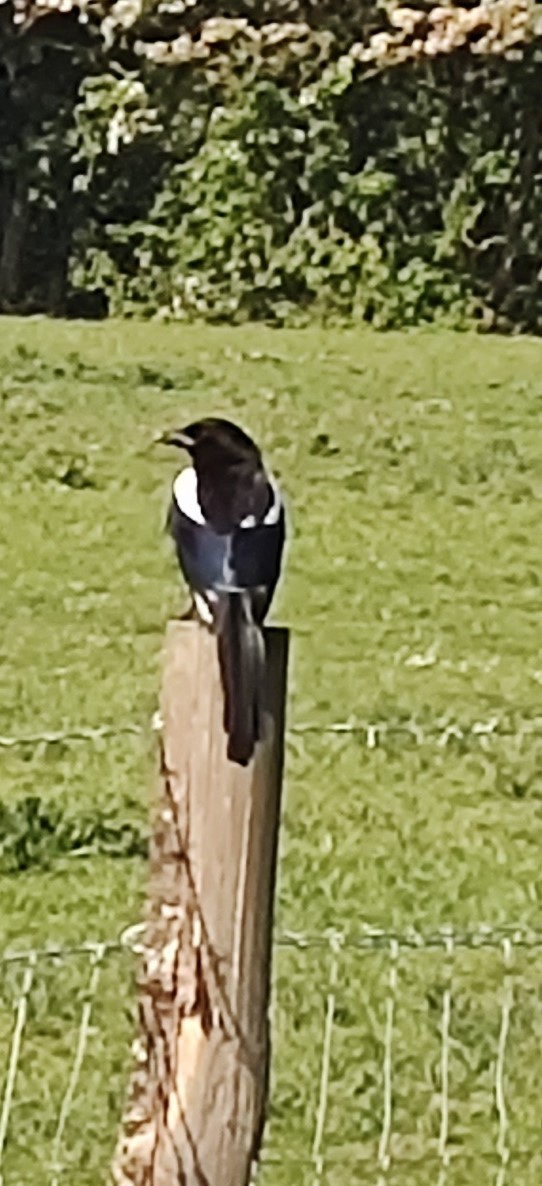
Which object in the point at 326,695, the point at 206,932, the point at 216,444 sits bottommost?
the point at 326,695

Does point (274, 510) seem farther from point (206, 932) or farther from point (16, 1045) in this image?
point (16, 1045)

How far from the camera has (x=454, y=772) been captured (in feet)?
24.4

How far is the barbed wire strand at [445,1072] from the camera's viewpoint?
17.6 ft

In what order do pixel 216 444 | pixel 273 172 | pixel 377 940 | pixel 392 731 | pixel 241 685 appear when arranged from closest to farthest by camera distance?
pixel 241 685, pixel 216 444, pixel 377 940, pixel 392 731, pixel 273 172

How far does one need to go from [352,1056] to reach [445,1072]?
8.1 inches

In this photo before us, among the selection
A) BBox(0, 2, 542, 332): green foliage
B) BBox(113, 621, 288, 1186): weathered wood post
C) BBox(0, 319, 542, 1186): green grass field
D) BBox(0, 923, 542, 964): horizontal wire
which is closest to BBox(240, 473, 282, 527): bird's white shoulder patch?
BBox(113, 621, 288, 1186): weathered wood post

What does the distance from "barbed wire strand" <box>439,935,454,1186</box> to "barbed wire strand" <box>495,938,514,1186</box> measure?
9 centimetres

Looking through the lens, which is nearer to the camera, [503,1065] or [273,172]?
[503,1065]

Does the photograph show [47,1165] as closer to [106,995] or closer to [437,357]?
[106,995]

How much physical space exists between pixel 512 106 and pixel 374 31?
0.73 meters

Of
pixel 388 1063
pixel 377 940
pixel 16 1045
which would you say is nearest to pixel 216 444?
pixel 388 1063

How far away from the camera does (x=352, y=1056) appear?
5.65 metres

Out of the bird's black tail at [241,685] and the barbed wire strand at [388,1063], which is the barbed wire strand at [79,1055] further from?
the bird's black tail at [241,685]

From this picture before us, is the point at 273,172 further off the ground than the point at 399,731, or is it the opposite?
the point at 273,172
